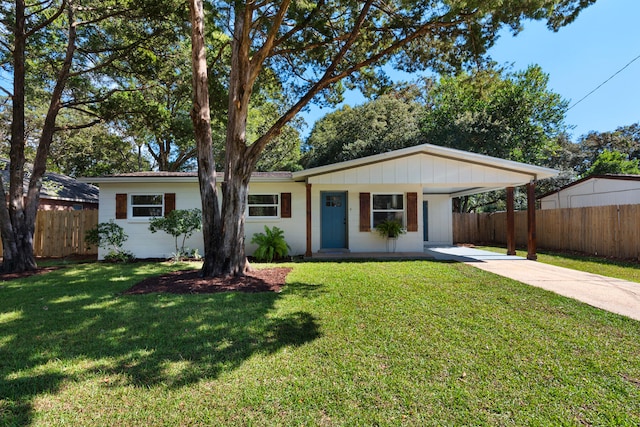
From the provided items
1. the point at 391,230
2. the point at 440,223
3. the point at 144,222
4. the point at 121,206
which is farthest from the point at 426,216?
the point at 121,206

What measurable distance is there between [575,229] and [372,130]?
11.8 metres

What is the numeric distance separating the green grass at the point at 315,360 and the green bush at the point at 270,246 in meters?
4.13

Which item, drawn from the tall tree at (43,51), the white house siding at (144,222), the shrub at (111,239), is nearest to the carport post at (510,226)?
the white house siding at (144,222)

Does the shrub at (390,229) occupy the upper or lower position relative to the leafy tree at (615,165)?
lower

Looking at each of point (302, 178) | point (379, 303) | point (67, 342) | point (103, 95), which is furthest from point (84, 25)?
point (379, 303)

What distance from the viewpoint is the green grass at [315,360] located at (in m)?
2.16

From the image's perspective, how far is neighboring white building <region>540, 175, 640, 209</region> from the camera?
36.5 ft

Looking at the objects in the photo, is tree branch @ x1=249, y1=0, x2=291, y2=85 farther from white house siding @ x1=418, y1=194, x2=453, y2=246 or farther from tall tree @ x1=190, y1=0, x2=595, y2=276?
white house siding @ x1=418, y1=194, x2=453, y2=246

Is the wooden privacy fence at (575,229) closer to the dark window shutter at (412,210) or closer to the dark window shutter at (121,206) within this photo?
the dark window shutter at (412,210)

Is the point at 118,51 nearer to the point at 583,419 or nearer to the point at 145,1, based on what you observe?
the point at 145,1

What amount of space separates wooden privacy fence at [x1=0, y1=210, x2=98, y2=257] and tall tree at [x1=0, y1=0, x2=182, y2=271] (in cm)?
239

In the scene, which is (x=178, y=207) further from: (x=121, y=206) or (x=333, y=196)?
(x=333, y=196)

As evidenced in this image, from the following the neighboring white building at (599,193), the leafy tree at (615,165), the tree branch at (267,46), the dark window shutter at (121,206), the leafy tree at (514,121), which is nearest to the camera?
the tree branch at (267,46)

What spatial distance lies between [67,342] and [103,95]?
9050 mm
